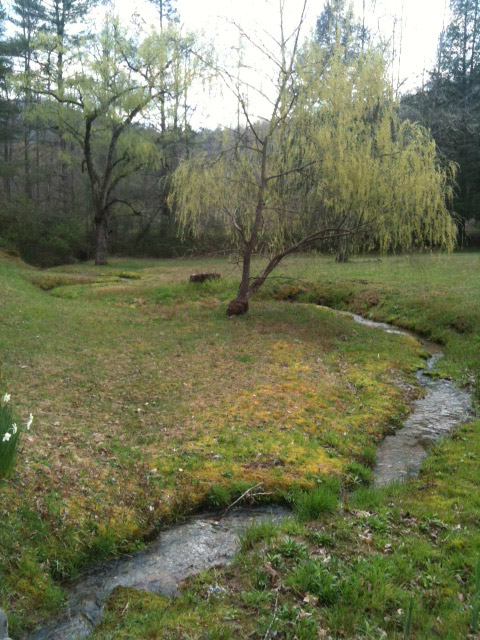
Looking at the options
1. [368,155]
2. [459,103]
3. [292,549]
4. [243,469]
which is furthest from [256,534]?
[459,103]

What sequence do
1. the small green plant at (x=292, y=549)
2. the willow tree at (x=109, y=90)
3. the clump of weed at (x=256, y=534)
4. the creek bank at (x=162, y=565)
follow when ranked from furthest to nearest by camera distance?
the willow tree at (x=109, y=90), the clump of weed at (x=256, y=534), the small green plant at (x=292, y=549), the creek bank at (x=162, y=565)

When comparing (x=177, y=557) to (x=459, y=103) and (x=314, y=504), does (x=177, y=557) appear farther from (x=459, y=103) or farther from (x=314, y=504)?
(x=459, y=103)

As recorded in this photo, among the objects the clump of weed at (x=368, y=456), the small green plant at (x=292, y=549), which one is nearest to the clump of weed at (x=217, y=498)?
the small green plant at (x=292, y=549)

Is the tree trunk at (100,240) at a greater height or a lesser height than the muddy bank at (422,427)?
greater

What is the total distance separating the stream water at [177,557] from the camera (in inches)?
149

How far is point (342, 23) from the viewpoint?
13.0m

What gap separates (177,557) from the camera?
15.2 ft

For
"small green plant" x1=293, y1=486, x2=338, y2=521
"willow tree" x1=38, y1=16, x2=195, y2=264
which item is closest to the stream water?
"small green plant" x1=293, y1=486, x2=338, y2=521

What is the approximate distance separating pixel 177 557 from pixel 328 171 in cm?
1075

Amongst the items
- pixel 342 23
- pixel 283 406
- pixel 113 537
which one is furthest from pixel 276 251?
pixel 113 537

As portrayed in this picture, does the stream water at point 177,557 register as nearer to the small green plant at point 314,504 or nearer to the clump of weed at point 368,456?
the clump of weed at point 368,456

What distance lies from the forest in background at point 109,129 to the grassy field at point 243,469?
6.51m

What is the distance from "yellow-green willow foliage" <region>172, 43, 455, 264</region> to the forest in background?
6.84ft

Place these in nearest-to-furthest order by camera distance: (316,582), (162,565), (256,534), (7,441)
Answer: (316,582), (7,441), (162,565), (256,534)
